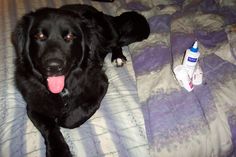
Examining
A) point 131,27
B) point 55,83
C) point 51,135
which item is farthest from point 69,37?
point 131,27

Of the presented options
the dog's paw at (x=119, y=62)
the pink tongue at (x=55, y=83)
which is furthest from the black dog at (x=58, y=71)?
the dog's paw at (x=119, y=62)

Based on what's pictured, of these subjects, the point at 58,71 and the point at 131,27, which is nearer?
the point at 58,71

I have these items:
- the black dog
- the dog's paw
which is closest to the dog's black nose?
the black dog

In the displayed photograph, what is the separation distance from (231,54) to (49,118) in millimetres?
1039

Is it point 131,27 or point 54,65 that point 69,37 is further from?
point 131,27

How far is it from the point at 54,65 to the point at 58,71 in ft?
0.15

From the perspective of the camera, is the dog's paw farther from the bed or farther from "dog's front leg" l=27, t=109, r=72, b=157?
"dog's front leg" l=27, t=109, r=72, b=157

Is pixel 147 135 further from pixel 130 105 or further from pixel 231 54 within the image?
pixel 231 54

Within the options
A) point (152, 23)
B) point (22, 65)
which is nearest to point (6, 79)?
point (22, 65)

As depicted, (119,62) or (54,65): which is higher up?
(54,65)

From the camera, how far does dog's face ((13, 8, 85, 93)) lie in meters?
1.27

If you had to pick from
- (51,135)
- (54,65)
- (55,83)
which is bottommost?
(51,135)

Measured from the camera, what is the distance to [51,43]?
1296 millimetres

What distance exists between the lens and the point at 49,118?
1399 mm
